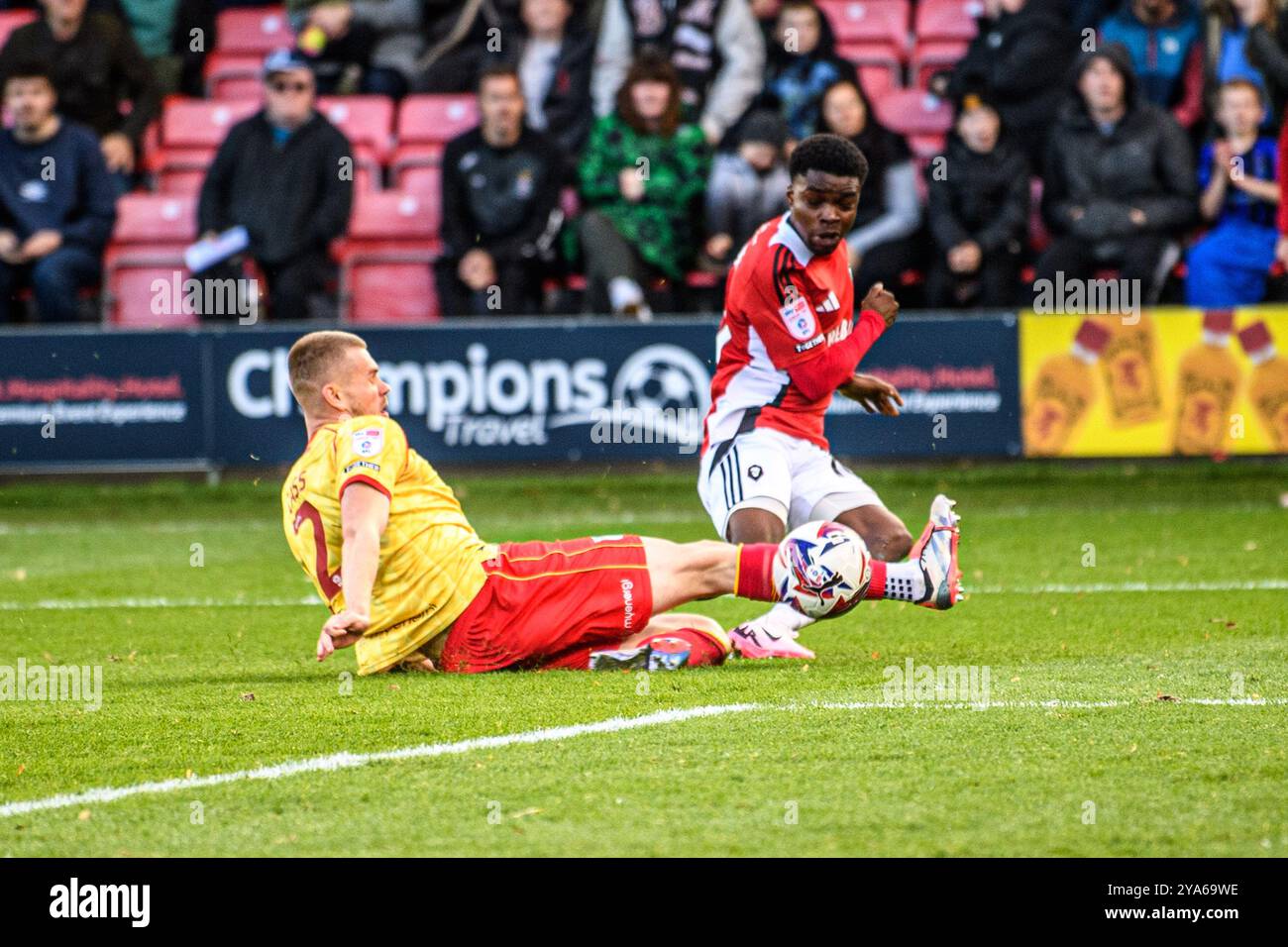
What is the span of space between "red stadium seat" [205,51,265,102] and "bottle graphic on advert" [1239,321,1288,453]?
874cm

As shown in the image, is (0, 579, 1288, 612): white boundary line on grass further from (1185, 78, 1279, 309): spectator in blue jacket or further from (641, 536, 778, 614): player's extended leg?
(1185, 78, 1279, 309): spectator in blue jacket

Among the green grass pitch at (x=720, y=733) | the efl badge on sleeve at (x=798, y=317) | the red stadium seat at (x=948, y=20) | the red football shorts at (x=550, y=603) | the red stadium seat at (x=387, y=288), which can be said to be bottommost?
the green grass pitch at (x=720, y=733)

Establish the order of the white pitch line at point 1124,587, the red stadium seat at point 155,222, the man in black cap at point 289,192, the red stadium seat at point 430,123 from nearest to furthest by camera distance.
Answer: the white pitch line at point 1124,587 → the man in black cap at point 289,192 → the red stadium seat at point 155,222 → the red stadium seat at point 430,123

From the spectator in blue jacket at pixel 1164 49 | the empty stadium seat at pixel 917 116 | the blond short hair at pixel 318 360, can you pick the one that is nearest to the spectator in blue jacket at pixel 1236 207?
the spectator in blue jacket at pixel 1164 49

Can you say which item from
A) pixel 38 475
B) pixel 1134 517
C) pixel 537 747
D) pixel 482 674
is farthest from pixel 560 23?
pixel 537 747

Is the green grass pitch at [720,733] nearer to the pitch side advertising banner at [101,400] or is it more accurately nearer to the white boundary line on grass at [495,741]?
the white boundary line on grass at [495,741]

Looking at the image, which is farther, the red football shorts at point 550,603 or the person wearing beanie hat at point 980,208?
the person wearing beanie hat at point 980,208

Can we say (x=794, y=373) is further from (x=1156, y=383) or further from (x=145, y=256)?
(x=145, y=256)

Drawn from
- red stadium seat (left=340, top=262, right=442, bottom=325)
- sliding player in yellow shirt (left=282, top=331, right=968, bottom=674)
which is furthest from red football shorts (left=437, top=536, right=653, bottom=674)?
red stadium seat (left=340, top=262, right=442, bottom=325)

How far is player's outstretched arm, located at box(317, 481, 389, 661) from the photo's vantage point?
20.2 feet

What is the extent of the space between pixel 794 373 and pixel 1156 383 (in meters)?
6.37

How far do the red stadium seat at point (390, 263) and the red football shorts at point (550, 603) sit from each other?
29.3 feet

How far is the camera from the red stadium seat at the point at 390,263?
51.6 ft

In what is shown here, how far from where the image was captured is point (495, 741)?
548 cm
